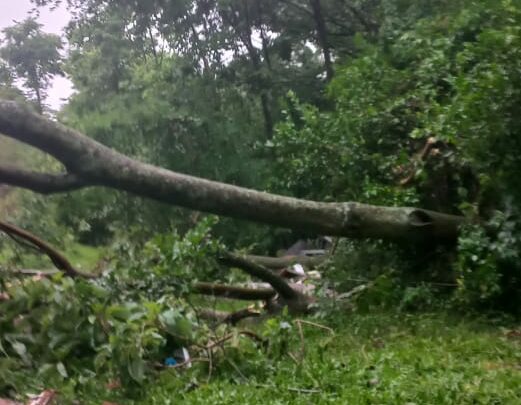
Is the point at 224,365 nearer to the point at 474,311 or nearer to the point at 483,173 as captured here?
the point at 474,311

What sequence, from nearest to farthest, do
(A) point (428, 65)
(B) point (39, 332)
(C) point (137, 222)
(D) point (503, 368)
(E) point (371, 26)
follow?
(D) point (503, 368) → (B) point (39, 332) → (A) point (428, 65) → (C) point (137, 222) → (E) point (371, 26)

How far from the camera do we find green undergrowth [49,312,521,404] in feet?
12.6

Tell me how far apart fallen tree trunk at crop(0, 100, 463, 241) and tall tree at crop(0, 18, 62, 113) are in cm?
426

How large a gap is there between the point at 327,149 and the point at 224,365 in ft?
12.4

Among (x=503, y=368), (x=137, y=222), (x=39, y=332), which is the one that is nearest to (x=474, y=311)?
(x=503, y=368)

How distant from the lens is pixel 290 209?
596 centimetres

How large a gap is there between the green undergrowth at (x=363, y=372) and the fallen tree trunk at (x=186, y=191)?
984 mm

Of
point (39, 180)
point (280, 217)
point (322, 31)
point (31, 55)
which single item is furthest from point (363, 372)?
point (322, 31)

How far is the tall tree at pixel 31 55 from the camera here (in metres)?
10.1

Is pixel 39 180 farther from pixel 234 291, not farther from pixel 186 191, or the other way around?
pixel 234 291

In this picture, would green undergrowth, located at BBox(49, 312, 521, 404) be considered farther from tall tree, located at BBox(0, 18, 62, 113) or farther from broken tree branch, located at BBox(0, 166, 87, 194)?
tall tree, located at BBox(0, 18, 62, 113)

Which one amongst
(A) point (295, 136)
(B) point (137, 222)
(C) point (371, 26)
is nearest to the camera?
(A) point (295, 136)

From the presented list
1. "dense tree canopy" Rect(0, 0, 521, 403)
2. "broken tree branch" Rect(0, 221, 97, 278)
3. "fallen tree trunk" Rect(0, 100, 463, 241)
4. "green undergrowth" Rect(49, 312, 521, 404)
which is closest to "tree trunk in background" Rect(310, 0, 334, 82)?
"dense tree canopy" Rect(0, 0, 521, 403)

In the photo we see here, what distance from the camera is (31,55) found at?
37.6ft
